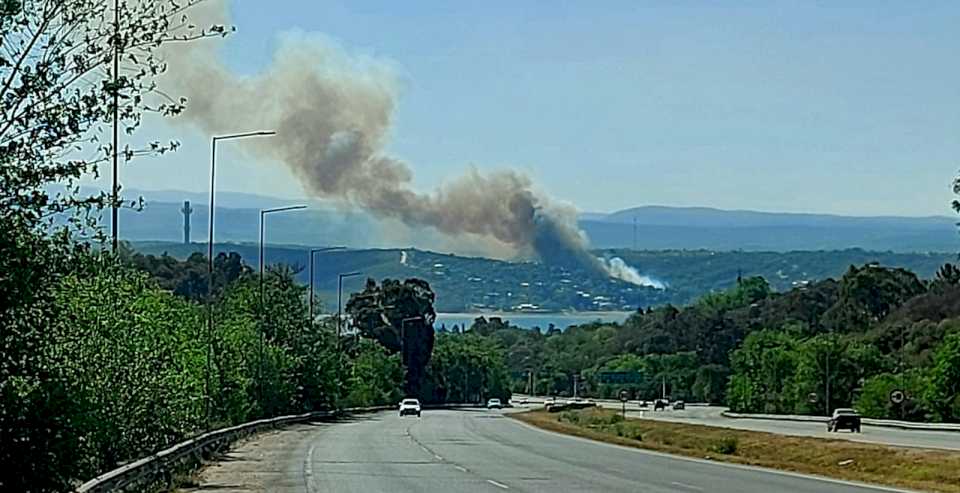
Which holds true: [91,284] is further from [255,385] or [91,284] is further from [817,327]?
[817,327]

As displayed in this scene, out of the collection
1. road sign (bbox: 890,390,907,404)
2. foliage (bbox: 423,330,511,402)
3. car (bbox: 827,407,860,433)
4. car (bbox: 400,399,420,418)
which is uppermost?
car (bbox: 827,407,860,433)

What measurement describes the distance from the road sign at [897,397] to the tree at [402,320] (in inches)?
2113

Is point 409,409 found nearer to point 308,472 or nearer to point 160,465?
point 308,472

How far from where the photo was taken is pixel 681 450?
56219mm

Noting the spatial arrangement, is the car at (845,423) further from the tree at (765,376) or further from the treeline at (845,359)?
the tree at (765,376)

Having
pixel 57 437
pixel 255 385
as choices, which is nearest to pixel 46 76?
pixel 57 437

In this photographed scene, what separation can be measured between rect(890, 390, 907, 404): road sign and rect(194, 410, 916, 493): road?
4948cm

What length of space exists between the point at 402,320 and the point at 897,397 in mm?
57832

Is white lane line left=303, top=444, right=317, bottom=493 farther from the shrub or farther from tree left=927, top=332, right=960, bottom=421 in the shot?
tree left=927, top=332, right=960, bottom=421

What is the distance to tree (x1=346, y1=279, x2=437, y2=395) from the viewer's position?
15500cm

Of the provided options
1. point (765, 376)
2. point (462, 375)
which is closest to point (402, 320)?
point (462, 375)

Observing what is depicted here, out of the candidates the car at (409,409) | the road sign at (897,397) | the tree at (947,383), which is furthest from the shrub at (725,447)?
the road sign at (897,397)

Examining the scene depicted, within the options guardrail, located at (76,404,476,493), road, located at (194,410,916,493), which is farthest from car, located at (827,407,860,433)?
guardrail, located at (76,404,476,493)

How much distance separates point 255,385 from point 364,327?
86.2 metres
